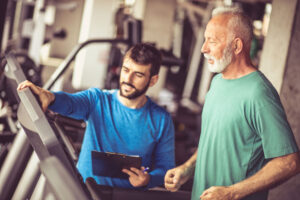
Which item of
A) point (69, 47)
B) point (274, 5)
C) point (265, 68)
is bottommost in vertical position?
point (69, 47)

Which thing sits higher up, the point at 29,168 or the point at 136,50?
the point at 136,50

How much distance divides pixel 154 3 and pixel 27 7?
458cm

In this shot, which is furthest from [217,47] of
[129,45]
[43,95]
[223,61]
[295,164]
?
[129,45]

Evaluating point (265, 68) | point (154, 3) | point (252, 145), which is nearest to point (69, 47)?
point (154, 3)

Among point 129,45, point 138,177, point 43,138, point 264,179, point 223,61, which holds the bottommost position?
point 138,177

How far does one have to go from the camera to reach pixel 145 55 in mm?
2201

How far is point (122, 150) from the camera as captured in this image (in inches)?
84.2

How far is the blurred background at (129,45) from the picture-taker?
2441mm

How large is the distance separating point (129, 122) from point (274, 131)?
0.92 metres

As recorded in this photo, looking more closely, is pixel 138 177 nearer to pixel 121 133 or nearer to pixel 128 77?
pixel 121 133

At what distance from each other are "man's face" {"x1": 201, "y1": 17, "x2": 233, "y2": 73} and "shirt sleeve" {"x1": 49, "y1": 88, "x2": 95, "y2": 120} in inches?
28.5

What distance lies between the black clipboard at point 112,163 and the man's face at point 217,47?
20.8 inches

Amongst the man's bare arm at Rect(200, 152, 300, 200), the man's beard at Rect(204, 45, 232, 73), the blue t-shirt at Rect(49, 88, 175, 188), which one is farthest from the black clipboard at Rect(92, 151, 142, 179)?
the man's beard at Rect(204, 45, 232, 73)

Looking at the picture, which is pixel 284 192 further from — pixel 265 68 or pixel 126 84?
pixel 126 84
